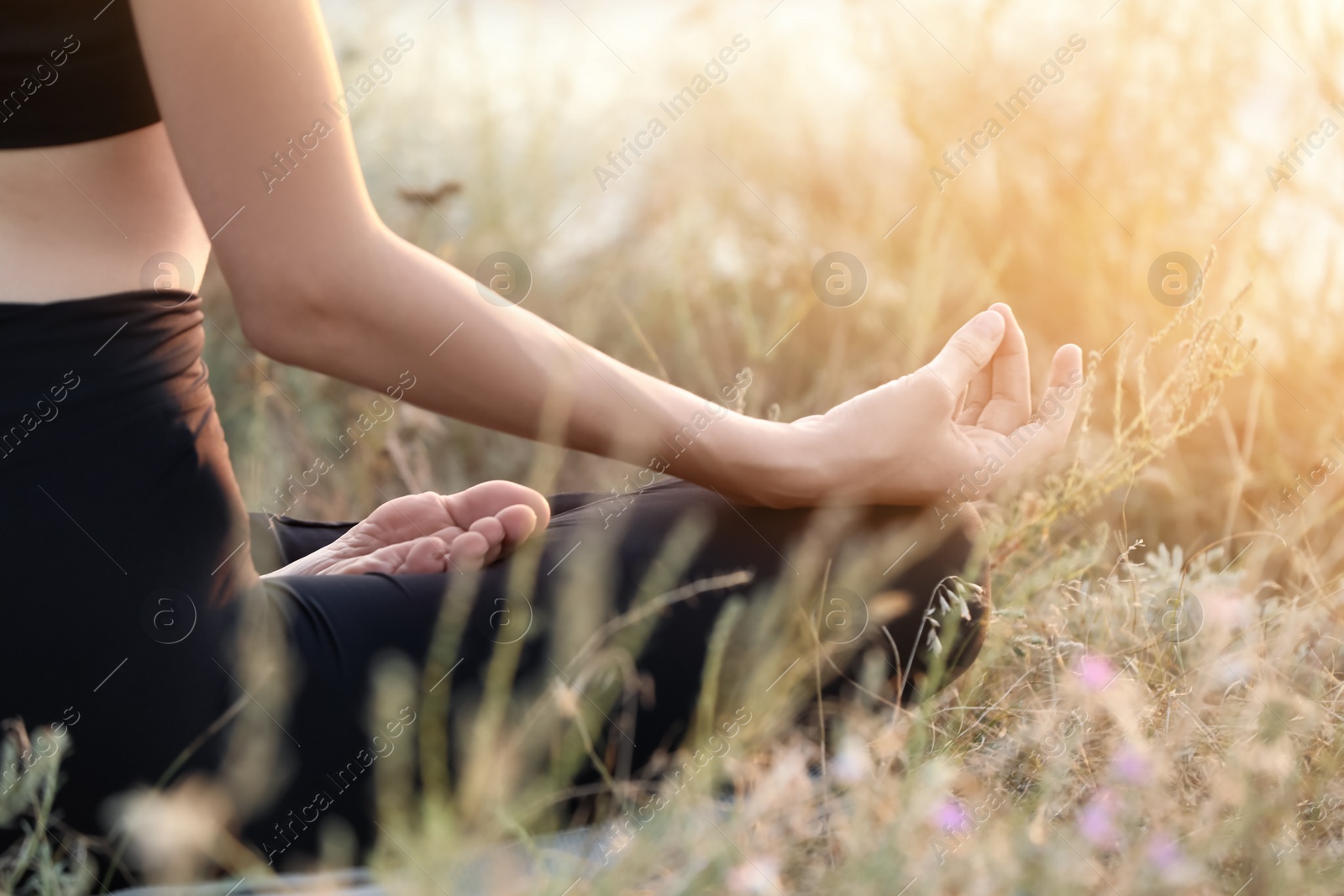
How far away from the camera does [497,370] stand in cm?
103

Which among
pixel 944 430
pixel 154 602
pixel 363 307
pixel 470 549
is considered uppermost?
pixel 363 307

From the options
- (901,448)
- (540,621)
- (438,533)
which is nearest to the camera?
(540,621)

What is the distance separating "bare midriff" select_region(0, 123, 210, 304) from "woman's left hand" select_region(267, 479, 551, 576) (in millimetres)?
371

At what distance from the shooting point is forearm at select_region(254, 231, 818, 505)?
0.98 metres

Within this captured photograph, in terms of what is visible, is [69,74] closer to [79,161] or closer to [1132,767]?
[79,161]

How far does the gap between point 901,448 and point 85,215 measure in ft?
2.66

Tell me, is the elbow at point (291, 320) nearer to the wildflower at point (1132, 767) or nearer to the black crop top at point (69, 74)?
the black crop top at point (69, 74)

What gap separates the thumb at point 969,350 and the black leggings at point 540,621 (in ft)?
0.54

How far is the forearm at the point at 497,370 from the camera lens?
976 millimetres

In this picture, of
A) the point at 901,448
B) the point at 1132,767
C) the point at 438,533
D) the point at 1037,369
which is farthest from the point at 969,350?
the point at 1037,369

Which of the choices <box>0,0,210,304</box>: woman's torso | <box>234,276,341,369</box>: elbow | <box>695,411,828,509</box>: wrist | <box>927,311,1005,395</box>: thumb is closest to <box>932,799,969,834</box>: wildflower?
<box>695,411,828,509</box>: wrist

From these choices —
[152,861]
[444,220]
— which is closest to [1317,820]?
[152,861]

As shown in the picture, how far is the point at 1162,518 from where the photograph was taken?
2.26 m

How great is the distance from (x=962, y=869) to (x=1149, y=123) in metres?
1.93
